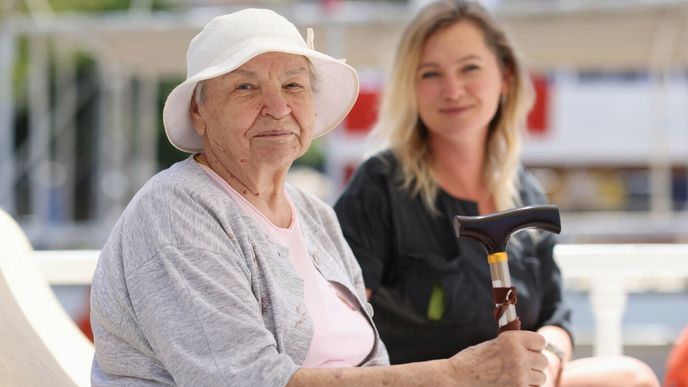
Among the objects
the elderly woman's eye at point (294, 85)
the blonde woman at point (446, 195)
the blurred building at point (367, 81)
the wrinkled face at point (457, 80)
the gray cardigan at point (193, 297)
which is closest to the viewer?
the gray cardigan at point (193, 297)

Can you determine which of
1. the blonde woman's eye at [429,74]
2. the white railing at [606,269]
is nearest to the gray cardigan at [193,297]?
the blonde woman's eye at [429,74]

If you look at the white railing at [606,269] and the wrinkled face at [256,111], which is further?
the white railing at [606,269]

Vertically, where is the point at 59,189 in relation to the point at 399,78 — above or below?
below

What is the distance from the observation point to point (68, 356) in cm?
211

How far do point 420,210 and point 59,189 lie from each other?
17369mm

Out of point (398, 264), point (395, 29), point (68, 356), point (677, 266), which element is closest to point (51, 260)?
point (68, 356)

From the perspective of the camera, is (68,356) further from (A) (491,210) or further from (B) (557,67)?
(B) (557,67)

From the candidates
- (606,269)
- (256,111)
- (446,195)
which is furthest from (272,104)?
(606,269)

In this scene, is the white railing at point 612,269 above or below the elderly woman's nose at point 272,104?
below

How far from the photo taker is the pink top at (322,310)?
1.72 m

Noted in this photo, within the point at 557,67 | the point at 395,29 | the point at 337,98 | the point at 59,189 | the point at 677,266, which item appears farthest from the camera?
the point at 59,189

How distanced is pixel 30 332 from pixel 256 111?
0.78 metres

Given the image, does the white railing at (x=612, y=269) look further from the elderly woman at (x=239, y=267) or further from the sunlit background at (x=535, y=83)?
the elderly woman at (x=239, y=267)

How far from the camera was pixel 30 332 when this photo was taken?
198cm
